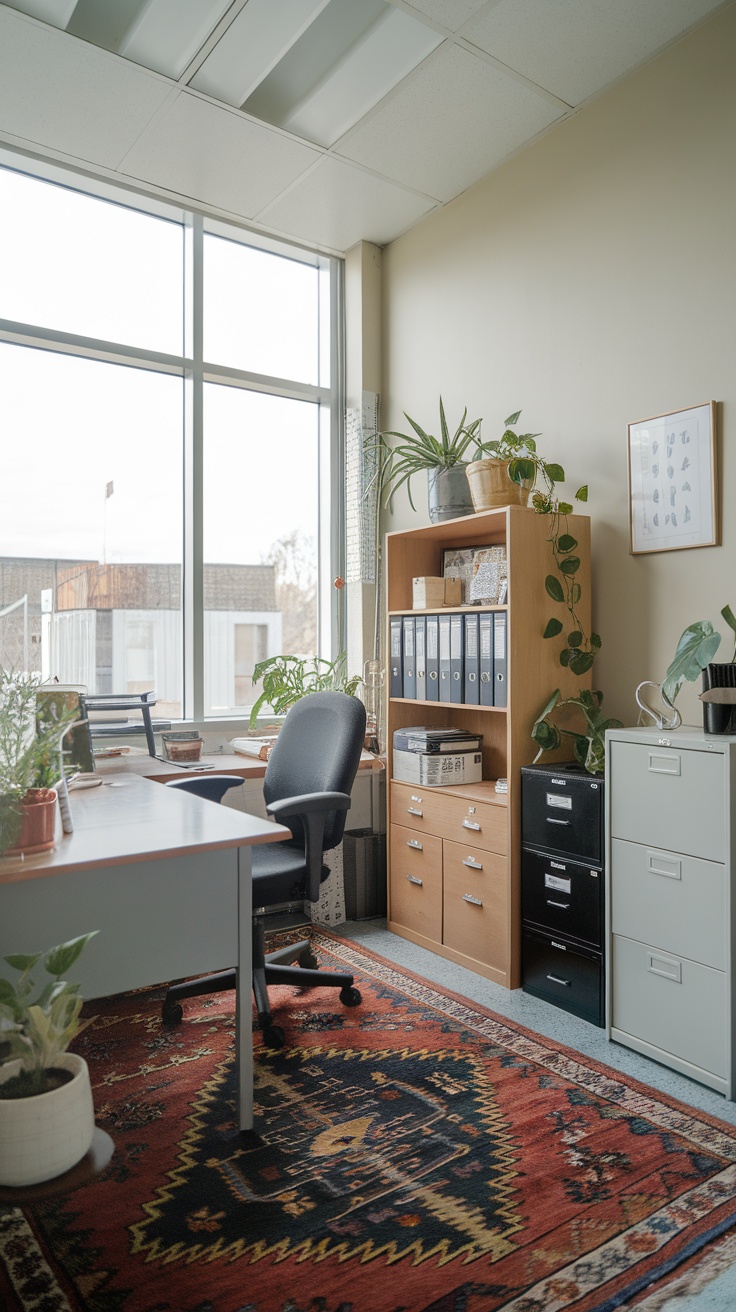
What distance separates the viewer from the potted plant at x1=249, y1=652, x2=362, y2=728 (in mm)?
3963

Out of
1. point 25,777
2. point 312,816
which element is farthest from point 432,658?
point 25,777

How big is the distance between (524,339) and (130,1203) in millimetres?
3192

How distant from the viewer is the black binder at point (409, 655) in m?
3.52

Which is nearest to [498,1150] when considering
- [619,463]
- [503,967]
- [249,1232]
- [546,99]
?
[249,1232]

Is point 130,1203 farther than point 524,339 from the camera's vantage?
No

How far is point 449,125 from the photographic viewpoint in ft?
10.8

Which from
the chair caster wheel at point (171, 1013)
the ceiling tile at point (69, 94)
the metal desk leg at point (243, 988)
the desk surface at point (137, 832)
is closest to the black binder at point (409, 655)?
the desk surface at point (137, 832)

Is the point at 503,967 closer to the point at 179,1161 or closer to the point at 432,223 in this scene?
the point at 179,1161

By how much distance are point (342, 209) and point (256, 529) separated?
156 cm

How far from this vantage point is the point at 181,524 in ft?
13.1

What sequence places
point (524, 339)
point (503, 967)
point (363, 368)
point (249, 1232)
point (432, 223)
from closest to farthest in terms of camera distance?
point (249, 1232)
point (503, 967)
point (524, 339)
point (432, 223)
point (363, 368)

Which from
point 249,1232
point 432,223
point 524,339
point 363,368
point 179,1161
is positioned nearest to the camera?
point 249,1232

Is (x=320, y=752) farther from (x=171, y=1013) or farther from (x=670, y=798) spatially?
(x=670, y=798)

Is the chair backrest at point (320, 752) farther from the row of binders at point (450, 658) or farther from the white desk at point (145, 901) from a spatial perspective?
the white desk at point (145, 901)
